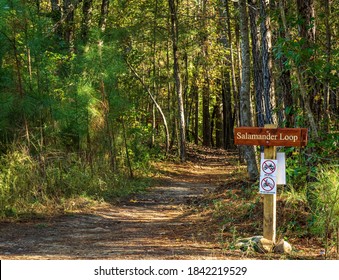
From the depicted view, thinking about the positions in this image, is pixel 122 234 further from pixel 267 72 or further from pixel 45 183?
pixel 267 72

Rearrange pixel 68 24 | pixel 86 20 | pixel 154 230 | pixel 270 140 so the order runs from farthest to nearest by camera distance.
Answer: pixel 86 20 < pixel 68 24 < pixel 154 230 < pixel 270 140

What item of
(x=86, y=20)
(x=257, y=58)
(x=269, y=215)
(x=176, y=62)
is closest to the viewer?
(x=269, y=215)

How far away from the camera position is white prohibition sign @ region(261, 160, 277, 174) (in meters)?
7.27

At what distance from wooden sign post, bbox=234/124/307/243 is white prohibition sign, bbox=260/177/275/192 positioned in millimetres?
159

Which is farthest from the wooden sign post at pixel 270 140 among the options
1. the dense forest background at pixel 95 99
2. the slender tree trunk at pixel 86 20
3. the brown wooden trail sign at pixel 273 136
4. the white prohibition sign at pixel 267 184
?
the slender tree trunk at pixel 86 20

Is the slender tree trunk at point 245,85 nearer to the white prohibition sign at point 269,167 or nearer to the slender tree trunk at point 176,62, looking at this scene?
the white prohibition sign at point 269,167

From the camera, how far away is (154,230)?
392 inches

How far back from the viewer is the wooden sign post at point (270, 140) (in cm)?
717

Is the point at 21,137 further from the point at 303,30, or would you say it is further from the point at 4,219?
the point at 303,30

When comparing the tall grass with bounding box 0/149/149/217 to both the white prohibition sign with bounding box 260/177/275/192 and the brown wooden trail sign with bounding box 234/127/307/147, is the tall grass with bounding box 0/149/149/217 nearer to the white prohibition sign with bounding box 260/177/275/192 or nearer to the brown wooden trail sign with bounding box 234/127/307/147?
the brown wooden trail sign with bounding box 234/127/307/147

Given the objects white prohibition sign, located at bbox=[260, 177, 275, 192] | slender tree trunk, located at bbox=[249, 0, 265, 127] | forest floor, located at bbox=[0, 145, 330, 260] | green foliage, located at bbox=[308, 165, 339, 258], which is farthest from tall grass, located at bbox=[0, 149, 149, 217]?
green foliage, located at bbox=[308, 165, 339, 258]

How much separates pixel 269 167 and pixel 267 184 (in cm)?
22

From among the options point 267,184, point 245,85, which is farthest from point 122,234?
point 245,85
